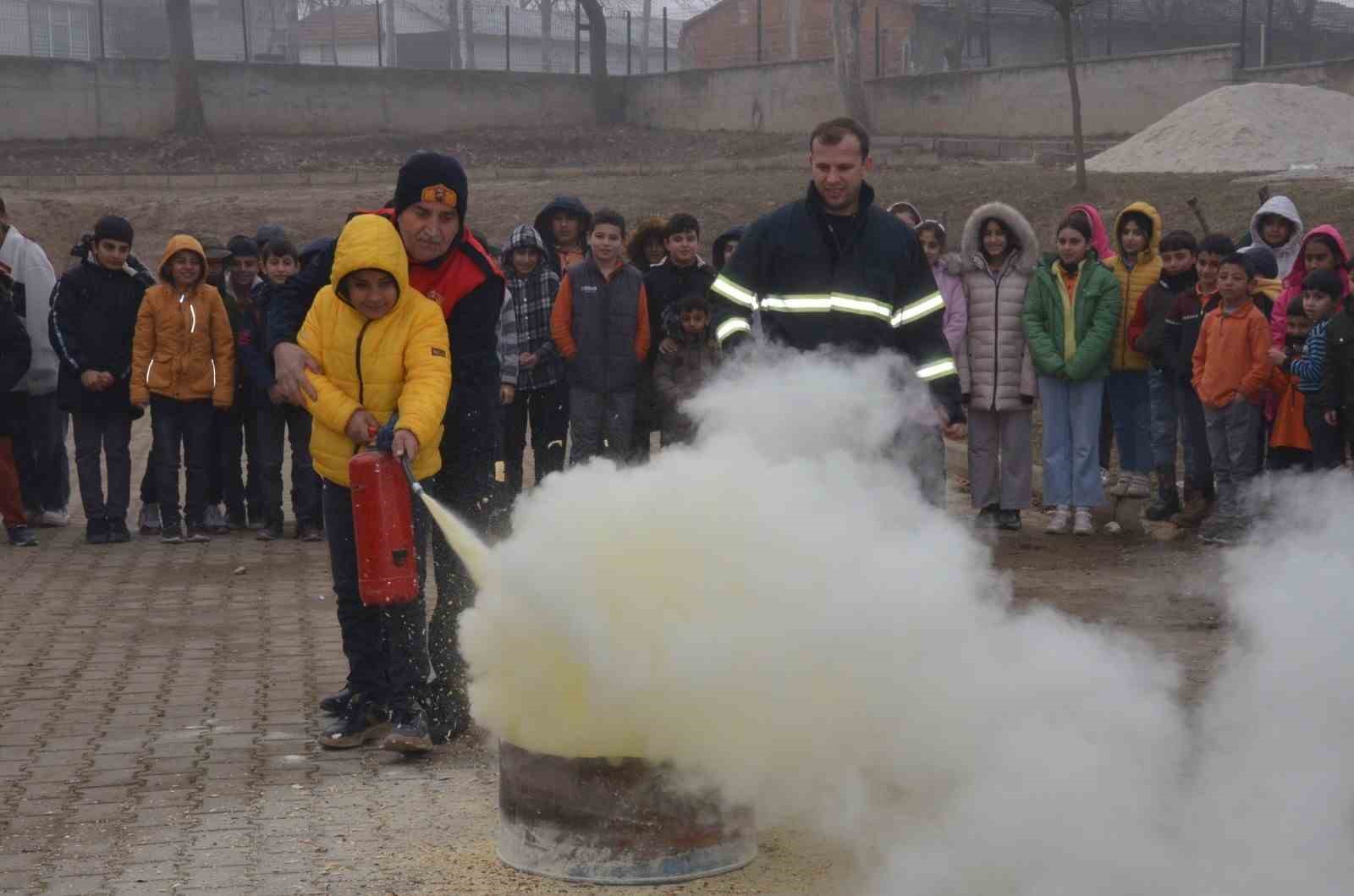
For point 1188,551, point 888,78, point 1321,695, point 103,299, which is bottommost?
point 1188,551

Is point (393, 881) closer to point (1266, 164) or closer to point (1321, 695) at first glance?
point (1321, 695)

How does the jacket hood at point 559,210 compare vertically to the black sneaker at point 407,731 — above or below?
above

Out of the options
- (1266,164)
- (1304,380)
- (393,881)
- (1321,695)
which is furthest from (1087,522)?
(1266,164)

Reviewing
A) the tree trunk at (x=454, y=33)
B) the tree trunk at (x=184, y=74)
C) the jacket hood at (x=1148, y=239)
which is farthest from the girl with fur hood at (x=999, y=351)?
the tree trunk at (x=454, y=33)

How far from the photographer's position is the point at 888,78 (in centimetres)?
4000

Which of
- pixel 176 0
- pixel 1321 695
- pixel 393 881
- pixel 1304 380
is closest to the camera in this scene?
pixel 393 881

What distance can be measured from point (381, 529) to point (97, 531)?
6.90 metres

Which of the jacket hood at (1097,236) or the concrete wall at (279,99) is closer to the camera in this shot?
the jacket hood at (1097,236)

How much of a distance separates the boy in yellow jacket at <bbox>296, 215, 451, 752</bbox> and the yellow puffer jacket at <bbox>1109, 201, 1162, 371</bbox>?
664 centimetres

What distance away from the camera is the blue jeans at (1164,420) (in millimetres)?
11633

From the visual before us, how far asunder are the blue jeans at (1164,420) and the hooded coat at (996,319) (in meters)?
0.85

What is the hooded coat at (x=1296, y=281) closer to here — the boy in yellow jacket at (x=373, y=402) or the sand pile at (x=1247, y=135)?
the boy in yellow jacket at (x=373, y=402)

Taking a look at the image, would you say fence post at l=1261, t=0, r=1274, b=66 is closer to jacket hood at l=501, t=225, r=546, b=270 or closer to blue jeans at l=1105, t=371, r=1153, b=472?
blue jeans at l=1105, t=371, r=1153, b=472

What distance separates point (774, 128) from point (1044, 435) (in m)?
31.1
